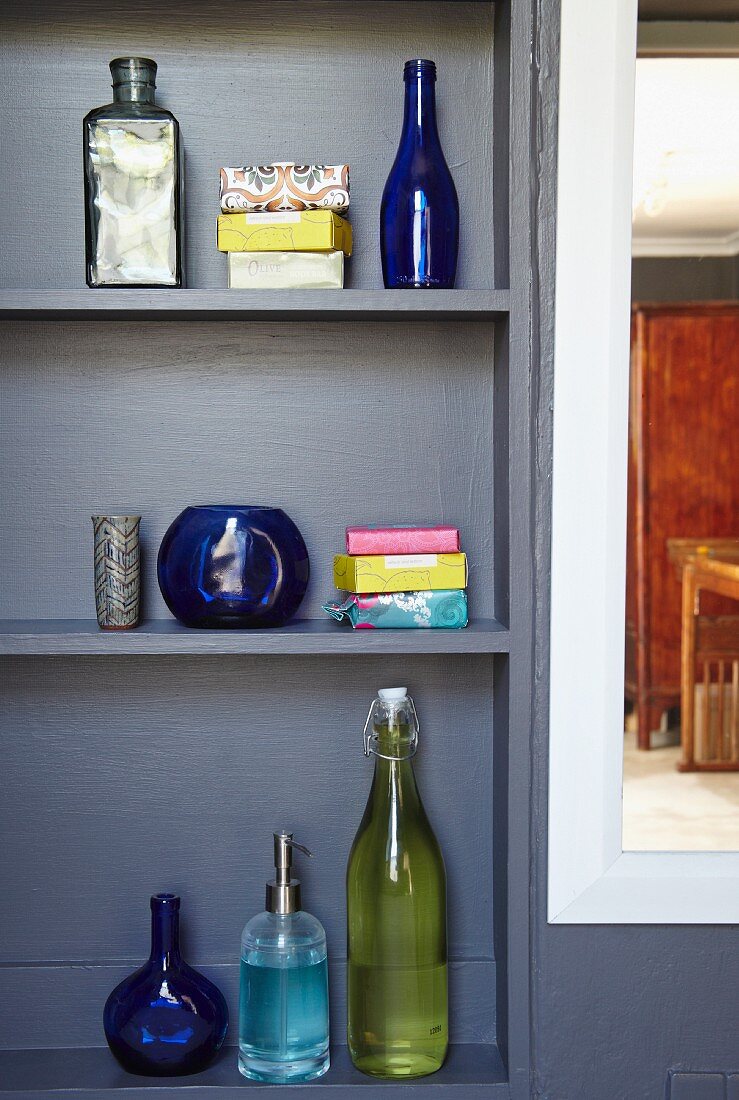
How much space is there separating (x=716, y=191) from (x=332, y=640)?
0.80 meters

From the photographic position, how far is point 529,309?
1.29 meters

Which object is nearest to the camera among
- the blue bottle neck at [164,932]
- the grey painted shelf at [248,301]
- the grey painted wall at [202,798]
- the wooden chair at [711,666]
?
the grey painted shelf at [248,301]

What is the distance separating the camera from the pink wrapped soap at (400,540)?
1.34 m

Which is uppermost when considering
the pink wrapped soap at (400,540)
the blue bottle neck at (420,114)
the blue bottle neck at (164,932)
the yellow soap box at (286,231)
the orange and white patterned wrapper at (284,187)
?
the blue bottle neck at (420,114)

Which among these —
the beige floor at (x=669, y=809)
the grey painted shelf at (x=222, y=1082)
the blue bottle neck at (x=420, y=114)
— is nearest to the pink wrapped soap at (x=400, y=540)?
the beige floor at (x=669, y=809)

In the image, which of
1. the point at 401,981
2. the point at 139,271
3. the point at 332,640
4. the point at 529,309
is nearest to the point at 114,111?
the point at 139,271

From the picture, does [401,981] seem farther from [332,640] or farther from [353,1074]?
[332,640]

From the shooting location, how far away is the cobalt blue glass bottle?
52.1 inches

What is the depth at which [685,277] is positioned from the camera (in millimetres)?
1454

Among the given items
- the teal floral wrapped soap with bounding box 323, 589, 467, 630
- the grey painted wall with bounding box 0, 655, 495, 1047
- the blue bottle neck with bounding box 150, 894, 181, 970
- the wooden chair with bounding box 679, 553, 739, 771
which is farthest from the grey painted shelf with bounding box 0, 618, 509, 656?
the wooden chair with bounding box 679, 553, 739, 771

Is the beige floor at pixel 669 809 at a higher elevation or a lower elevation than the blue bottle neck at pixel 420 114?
lower

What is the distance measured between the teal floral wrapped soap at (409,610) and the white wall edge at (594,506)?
12cm

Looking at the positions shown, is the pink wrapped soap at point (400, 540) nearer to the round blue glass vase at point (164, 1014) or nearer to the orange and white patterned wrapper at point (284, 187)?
the orange and white patterned wrapper at point (284, 187)

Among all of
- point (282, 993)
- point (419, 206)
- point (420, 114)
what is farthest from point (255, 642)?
point (420, 114)
